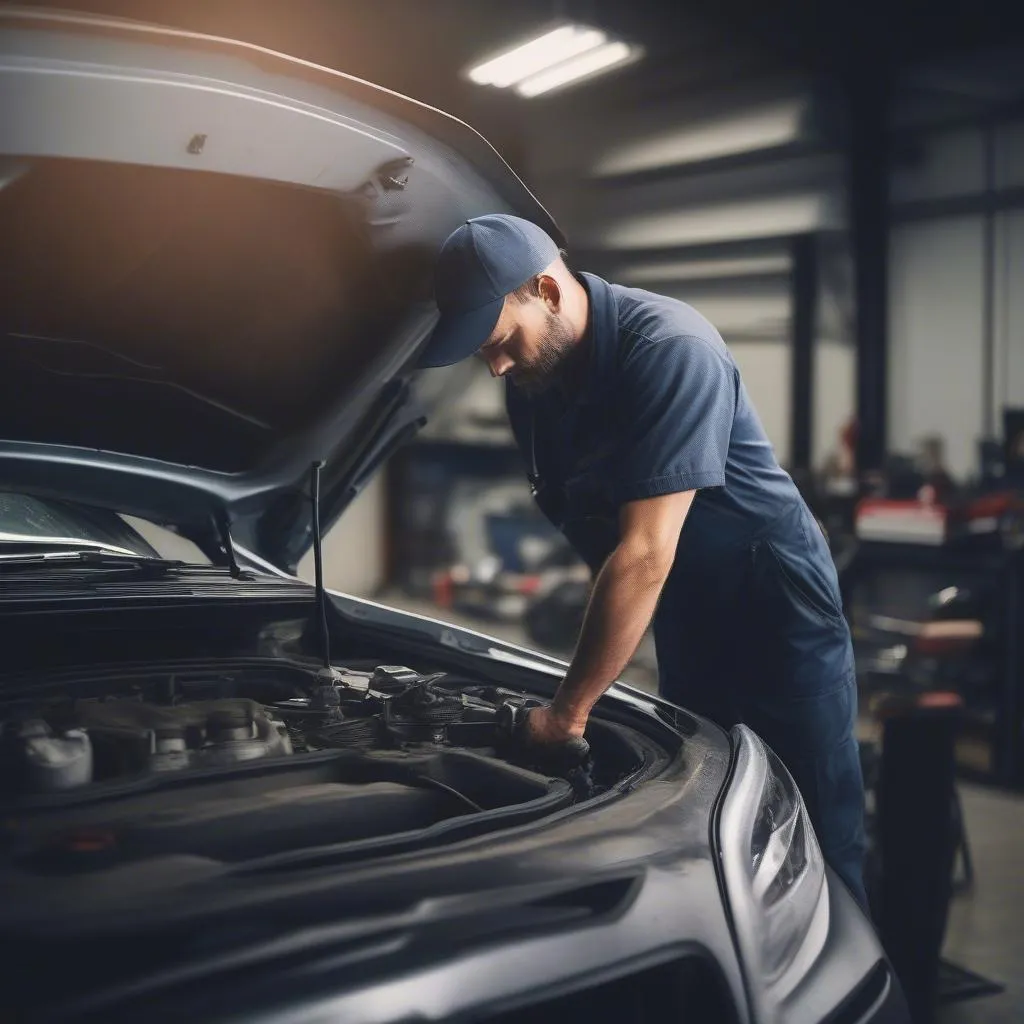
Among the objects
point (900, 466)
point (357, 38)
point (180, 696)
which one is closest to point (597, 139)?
point (357, 38)

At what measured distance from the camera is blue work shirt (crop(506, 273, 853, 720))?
1501mm

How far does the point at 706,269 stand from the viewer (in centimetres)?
757

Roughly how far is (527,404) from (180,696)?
2.27ft

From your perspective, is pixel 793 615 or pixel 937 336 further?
pixel 937 336

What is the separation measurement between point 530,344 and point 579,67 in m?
4.41

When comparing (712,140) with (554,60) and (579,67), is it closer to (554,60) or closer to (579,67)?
(579,67)

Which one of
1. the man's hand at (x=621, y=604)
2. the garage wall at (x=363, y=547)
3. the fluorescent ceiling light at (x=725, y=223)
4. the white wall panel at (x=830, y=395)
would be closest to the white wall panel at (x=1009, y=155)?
the fluorescent ceiling light at (x=725, y=223)

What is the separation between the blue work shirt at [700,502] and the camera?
4.92 ft

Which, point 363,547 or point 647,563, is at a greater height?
point 647,563

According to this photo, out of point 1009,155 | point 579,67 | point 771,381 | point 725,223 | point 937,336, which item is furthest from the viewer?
point 771,381

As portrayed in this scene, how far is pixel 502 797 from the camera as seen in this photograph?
1.25 metres

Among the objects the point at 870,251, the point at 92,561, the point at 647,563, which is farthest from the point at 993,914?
the point at 870,251

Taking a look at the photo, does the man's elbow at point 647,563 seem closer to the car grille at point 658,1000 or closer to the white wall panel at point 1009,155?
the car grille at point 658,1000

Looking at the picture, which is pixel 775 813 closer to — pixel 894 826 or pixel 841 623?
pixel 841 623
